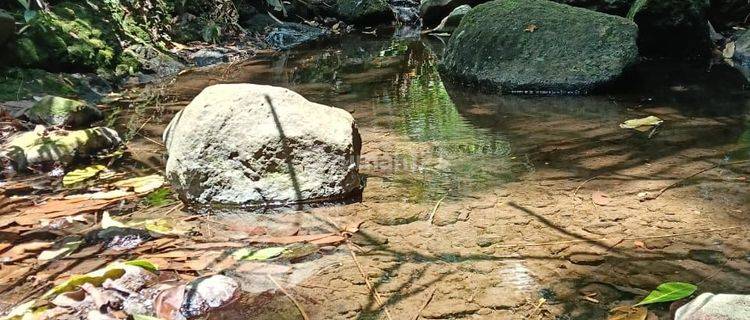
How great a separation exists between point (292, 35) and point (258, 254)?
9756 mm

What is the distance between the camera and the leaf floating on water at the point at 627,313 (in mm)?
2234

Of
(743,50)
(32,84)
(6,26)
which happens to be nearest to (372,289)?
(32,84)

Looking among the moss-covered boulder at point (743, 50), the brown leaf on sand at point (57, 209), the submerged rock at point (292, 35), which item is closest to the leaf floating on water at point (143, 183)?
the brown leaf on sand at point (57, 209)

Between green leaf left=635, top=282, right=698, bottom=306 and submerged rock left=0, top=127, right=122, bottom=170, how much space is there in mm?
3561

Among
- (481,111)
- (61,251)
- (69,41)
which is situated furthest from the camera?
(69,41)

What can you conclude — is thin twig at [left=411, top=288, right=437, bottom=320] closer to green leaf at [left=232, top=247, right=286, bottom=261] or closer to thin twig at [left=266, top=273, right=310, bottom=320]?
thin twig at [left=266, top=273, right=310, bottom=320]

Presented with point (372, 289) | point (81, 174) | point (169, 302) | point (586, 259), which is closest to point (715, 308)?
point (586, 259)

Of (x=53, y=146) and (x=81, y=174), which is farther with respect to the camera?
(x=53, y=146)

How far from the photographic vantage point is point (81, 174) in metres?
4.01

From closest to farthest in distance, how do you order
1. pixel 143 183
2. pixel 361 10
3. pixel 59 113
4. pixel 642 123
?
pixel 143 183, pixel 642 123, pixel 59 113, pixel 361 10

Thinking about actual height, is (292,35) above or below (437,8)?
below

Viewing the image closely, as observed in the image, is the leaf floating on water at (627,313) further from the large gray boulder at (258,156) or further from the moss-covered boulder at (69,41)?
the moss-covered boulder at (69,41)

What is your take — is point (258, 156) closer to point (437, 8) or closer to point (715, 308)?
point (715, 308)

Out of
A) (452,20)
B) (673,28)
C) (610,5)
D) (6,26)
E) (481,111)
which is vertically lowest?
(481,111)
